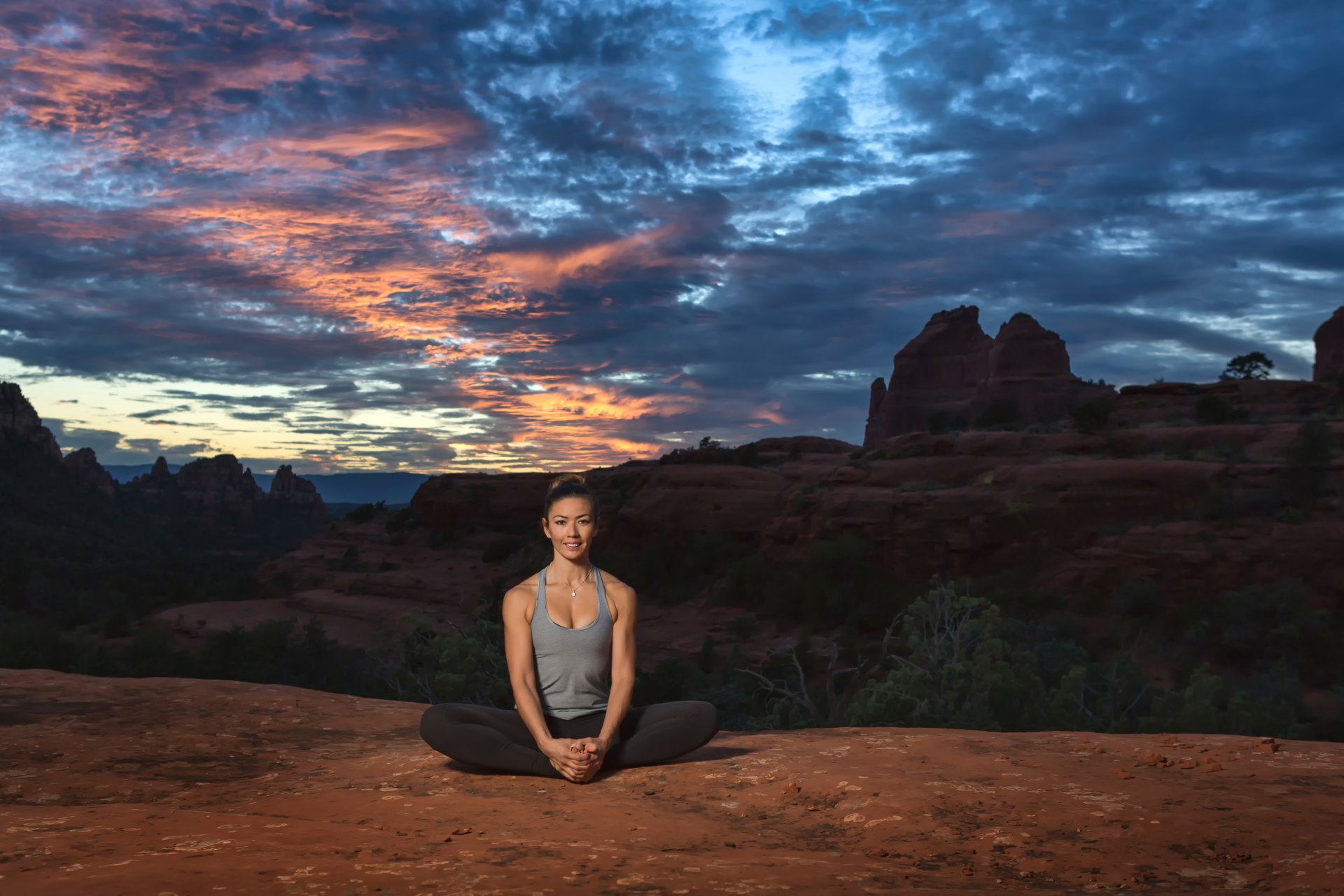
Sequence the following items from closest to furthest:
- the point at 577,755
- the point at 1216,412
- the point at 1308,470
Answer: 1. the point at 577,755
2. the point at 1308,470
3. the point at 1216,412

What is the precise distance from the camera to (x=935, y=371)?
71.7 meters

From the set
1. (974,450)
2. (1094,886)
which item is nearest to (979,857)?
(1094,886)

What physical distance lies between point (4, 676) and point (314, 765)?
3828mm

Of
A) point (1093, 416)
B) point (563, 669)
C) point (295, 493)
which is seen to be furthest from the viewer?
point (295, 493)

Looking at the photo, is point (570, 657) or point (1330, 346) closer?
point (570, 657)

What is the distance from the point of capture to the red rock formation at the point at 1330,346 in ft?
173

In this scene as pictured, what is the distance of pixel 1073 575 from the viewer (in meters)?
23.5

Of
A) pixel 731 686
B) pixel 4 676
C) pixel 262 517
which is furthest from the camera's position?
pixel 262 517

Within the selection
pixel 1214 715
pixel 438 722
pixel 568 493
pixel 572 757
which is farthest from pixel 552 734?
pixel 1214 715

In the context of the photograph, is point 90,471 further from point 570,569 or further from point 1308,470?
point 570,569

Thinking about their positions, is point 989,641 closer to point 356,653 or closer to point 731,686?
point 731,686

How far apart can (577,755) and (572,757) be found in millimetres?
29

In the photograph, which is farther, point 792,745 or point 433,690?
point 433,690

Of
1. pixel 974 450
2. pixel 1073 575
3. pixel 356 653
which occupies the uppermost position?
pixel 974 450
